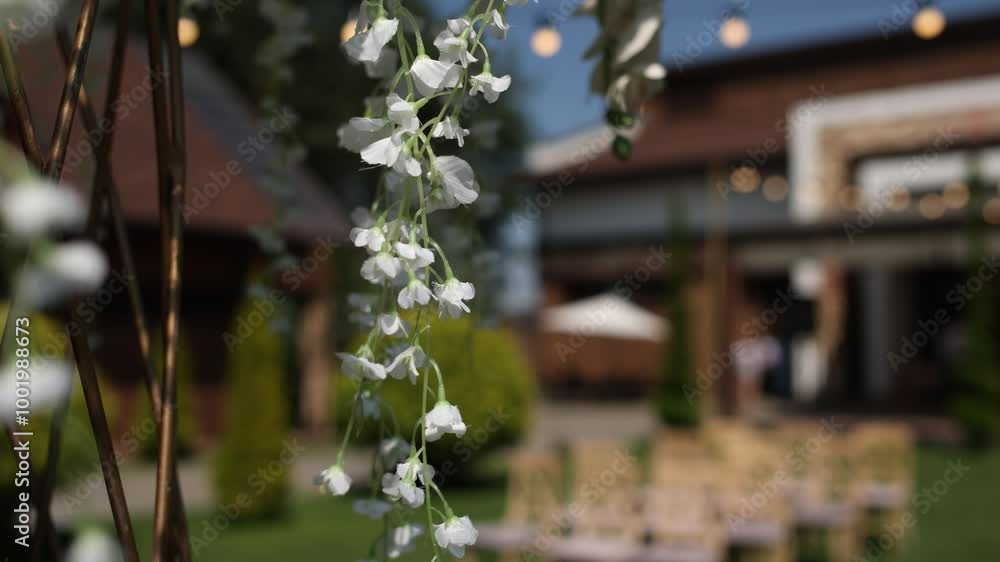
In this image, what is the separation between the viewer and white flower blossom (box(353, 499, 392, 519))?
143 centimetres

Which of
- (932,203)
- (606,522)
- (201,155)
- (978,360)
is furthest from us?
(932,203)

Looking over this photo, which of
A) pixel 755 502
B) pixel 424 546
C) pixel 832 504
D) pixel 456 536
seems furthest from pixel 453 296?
pixel 832 504

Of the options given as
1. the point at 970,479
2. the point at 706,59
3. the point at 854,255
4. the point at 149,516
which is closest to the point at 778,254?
the point at 854,255

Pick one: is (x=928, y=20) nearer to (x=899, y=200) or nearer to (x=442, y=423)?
(x=442, y=423)

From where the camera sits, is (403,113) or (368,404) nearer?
(403,113)

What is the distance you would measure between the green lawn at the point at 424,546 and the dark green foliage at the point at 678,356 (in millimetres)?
5062

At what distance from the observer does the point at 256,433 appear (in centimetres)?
1068

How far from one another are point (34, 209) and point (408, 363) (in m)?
0.63

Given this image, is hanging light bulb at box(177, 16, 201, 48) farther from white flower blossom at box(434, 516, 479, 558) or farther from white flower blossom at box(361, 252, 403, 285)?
white flower blossom at box(434, 516, 479, 558)

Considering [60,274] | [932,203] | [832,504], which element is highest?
[932,203]

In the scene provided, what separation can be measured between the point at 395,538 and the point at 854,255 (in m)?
19.3

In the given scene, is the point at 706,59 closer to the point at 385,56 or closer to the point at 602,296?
the point at 602,296

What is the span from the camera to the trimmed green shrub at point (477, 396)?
11789mm

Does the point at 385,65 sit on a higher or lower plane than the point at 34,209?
higher
